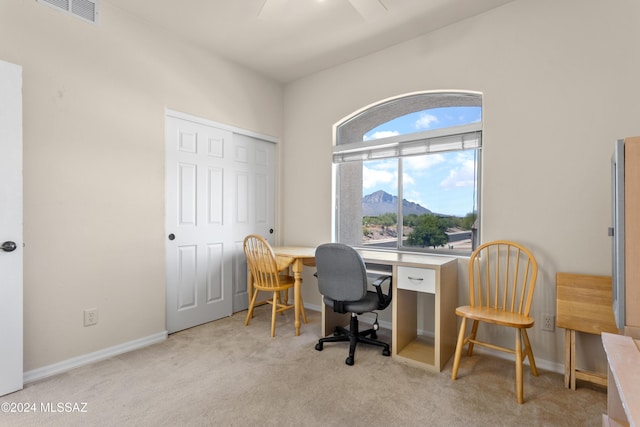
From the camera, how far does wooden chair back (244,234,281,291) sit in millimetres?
2941

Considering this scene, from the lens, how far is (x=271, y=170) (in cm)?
403

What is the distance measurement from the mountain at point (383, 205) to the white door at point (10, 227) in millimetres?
2904

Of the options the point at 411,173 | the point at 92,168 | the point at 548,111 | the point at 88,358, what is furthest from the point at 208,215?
the point at 548,111

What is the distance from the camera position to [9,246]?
1968mm

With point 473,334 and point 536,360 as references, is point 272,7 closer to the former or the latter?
point 473,334

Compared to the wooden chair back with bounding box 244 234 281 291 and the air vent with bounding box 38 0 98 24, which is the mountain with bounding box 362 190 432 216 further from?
the air vent with bounding box 38 0 98 24

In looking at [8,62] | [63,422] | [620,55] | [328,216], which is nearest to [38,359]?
[63,422]

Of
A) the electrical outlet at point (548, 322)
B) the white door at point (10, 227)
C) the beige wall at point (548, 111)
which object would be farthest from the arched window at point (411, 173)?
the white door at point (10, 227)

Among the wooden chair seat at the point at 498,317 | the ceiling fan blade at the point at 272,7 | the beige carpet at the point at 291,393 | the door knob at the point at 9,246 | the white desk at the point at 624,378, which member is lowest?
the beige carpet at the point at 291,393

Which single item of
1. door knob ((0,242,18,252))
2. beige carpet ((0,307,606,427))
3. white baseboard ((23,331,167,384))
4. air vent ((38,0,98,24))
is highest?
air vent ((38,0,98,24))

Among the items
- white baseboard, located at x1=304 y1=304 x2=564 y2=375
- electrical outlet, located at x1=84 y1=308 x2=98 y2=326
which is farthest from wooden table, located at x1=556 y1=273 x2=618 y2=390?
electrical outlet, located at x1=84 y1=308 x2=98 y2=326

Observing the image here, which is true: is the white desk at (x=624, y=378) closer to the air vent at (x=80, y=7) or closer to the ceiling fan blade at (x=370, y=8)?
the ceiling fan blade at (x=370, y=8)

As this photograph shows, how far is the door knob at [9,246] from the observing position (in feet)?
6.39

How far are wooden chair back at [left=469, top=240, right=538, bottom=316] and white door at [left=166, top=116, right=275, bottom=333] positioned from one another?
2.44 metres
